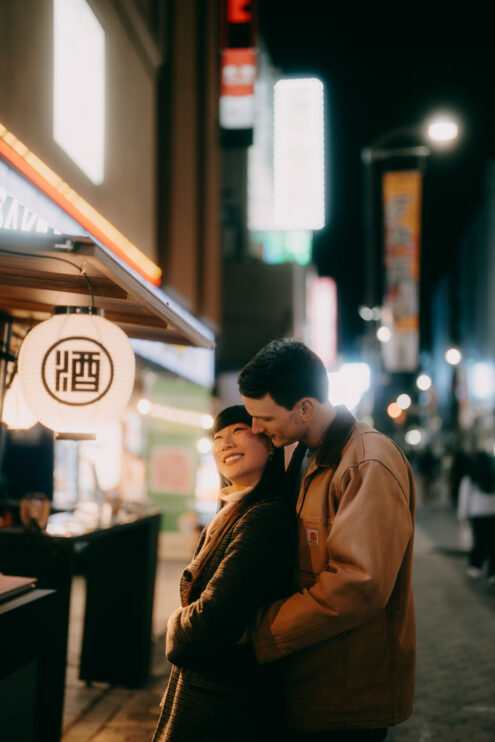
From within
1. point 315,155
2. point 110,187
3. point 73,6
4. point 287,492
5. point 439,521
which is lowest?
point 439,521

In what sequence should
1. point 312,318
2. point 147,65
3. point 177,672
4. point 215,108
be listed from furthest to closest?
point 312,318 < point 215,108 < point 147,65 < point 177,672

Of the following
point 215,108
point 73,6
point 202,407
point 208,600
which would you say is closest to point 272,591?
point 208,600

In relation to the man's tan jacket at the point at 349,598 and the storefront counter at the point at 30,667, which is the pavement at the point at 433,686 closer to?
the storefront counter at the point at 30,667

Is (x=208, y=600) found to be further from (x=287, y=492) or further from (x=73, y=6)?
(x=73, y=6)

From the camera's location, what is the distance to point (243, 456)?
2.95 metres

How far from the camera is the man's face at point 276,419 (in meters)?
2.72

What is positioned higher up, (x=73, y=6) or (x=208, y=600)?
(x=73, y=6)

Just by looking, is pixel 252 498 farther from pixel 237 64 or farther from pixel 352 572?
pixel 237 64

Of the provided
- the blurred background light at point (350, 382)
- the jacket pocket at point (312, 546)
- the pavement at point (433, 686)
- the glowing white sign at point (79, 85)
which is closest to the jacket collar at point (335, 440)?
the jacket pocket at point (312, 546)

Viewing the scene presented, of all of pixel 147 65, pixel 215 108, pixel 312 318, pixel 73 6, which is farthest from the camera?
pixel 312 318

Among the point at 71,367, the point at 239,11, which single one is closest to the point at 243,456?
the point at 71,367

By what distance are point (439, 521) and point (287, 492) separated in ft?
65.5

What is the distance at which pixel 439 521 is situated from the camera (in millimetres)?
21641

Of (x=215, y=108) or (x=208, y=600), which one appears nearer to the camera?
(x=208, y=600)
